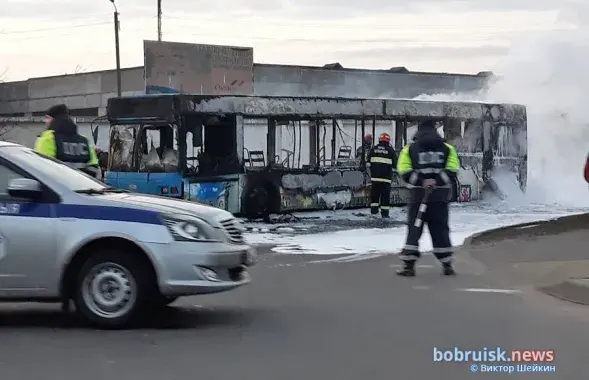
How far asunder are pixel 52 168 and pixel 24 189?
667mm

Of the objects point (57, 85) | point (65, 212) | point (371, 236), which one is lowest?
point (371, 236)

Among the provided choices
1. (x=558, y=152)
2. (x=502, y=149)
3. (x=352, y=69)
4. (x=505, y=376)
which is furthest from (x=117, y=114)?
(x=352, y=69)

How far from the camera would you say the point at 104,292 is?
8031 mm

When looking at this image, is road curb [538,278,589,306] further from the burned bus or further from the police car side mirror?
the burned bus

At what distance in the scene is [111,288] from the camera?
26.3 feet

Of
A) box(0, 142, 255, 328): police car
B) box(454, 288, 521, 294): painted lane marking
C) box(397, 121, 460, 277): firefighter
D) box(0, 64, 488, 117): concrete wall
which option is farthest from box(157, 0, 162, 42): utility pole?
box(0, 142, 255, 328): police car

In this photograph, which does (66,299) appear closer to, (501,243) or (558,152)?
(501,243)

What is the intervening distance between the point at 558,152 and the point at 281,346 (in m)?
25.0

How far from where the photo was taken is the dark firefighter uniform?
20.3m

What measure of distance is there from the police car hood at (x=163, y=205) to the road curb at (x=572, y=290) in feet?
12.3

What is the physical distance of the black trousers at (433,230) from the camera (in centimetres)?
1152

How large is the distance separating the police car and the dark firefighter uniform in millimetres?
12450

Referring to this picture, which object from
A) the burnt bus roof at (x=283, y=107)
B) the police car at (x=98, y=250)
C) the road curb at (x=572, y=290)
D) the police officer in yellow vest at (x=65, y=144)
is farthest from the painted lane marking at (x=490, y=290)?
the burnt bus roof at (x=283, y=107)

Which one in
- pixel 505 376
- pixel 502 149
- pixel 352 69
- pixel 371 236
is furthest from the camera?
pixel 352 69
